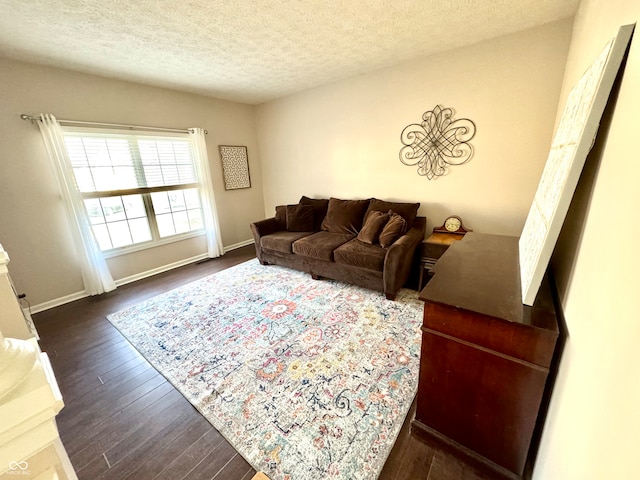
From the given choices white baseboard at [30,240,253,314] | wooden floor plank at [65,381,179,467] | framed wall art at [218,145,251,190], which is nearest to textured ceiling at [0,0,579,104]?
framed wall art at [218,145,251,190]

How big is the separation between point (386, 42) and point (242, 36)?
4.35 ft

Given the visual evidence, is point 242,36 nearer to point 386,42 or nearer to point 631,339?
point 386,42

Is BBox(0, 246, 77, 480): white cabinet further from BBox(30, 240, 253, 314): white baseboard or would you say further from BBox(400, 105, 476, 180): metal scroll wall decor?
BBox(400, 105, 476, 180): metal scroll wall decor

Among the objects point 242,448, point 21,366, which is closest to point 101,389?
point 242,448

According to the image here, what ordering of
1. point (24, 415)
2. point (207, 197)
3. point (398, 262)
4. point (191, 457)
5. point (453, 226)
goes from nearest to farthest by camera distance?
point (24, 415)
point (191, 457)
point (398, 262)
point (453, 226)
point (207, 197)

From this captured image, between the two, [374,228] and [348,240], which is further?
[348,240]

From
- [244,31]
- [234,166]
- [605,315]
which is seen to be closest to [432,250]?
[605,315]

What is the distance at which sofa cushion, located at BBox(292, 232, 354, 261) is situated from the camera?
3.00 m

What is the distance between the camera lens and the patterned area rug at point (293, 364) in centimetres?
133

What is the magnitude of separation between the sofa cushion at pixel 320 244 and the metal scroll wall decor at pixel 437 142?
1.23 m

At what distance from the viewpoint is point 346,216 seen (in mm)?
3459

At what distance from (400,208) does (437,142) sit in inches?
33.3

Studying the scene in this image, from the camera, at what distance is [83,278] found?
3047 mm

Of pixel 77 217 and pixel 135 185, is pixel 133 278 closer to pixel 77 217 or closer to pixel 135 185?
pixel 77 217
